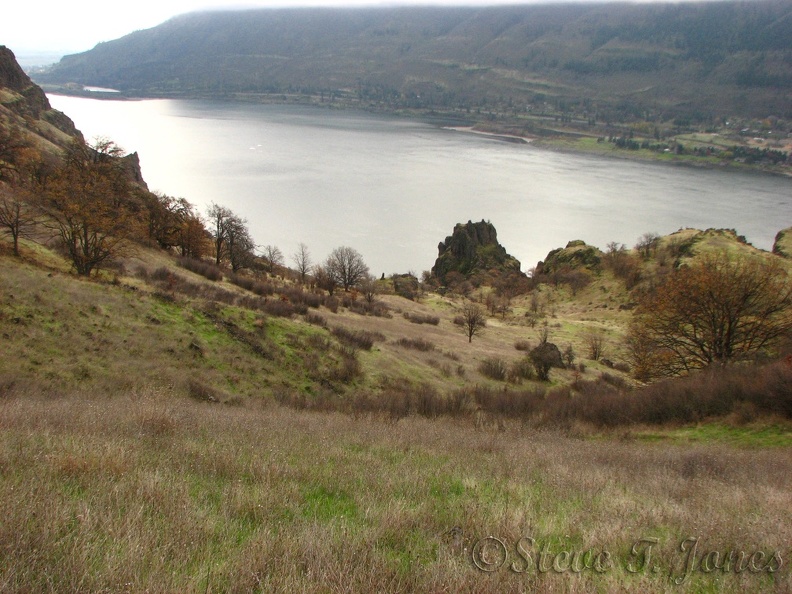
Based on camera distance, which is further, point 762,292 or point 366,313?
point 366,313

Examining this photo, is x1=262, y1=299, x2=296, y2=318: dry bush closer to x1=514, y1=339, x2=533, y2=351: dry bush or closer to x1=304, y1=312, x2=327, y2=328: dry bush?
x1=304, y1=312, x2=327, y2=328: dry bush

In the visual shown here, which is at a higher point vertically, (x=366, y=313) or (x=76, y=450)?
(x=76, y=450)

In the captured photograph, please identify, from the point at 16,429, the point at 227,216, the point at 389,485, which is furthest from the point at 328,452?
the point at 227,216

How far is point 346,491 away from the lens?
418 cm

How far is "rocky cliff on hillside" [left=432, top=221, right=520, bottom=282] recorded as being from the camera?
54.0 metres

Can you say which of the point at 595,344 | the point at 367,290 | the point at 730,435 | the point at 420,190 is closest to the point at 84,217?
the point at 730,435

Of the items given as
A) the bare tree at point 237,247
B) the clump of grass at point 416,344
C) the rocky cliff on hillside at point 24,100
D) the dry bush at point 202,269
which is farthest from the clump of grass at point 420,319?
the rocky cliff on hillside at point 24,100

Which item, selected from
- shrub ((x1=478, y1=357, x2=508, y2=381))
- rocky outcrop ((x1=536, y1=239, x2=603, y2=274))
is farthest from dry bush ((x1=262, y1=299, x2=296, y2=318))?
rocky outcrop ((x1=536, y1=239, x2=603, y2=274))

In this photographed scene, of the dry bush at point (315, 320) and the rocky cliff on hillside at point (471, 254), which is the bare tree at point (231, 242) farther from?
the rocky cliff on hillside at point (471, 254)

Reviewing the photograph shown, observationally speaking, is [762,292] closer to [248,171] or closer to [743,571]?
[743,571]

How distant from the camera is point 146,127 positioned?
13538 cm

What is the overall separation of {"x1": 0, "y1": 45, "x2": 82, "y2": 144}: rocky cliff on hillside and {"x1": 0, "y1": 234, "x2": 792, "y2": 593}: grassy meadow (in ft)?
140

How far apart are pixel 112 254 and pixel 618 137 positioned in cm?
14985

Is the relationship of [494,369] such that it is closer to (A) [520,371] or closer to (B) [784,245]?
(A) [520,371]
